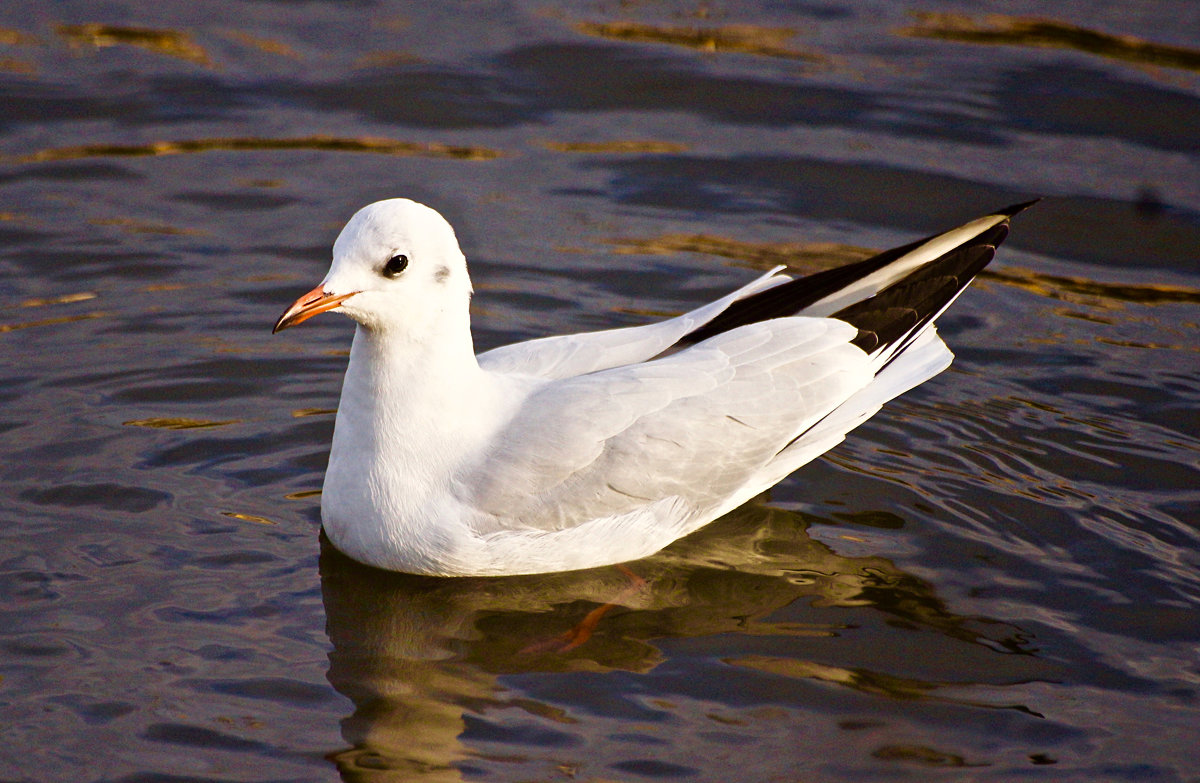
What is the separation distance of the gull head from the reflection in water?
4.24 feet

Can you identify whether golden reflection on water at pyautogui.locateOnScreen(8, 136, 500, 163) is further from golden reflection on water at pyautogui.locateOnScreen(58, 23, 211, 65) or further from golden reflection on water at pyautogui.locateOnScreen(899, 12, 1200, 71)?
golden reflection on water at pyautogui.locateOnScreen(899, 12, 1200, 71)

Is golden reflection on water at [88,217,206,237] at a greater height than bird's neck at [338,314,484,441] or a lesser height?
greater

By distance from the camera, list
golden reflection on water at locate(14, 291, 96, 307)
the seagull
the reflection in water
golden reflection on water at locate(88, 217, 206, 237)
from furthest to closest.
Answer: golden reflection on water at locate(88, 217, 206, 237) → golden reflection on water at locate(14, 291, 96, 307) → the seagull → the reflection in water

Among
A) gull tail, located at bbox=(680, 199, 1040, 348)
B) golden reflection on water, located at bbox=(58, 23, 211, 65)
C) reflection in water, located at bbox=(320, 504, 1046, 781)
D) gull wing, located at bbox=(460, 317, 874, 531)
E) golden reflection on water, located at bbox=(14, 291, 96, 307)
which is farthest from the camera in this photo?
golden reflection on water, located at bbox=(58, 23, 211, 65)

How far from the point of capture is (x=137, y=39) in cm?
1271

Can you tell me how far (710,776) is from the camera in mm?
5414

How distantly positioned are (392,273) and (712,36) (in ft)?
26.2

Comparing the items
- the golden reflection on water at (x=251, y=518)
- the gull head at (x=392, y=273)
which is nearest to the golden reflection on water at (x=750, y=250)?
→ the golden reflection on water at (x=251, y=518)

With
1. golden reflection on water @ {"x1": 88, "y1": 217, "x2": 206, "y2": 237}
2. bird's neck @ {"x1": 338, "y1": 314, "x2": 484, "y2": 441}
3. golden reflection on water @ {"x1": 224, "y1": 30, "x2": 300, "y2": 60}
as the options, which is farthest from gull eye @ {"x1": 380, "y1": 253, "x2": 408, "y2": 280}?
golden reflection on water @ {"x1": 224, "y1": 30, "x2": 300, "y2": 60}

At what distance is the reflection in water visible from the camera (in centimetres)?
573

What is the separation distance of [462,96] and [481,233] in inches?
96.5

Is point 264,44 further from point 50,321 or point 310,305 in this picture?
point 310,305

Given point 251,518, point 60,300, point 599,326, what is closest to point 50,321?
point 60,300

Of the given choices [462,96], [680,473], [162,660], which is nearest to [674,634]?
[680,473]
